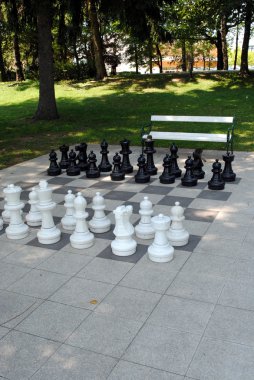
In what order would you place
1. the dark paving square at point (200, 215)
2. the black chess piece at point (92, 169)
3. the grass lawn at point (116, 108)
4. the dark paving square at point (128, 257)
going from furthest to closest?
the grass lawn at point (116, 108)
the black chess piece at point (92, 169)
the dark paving square at point (200, 215)
the dark paving square at point (128, 257)

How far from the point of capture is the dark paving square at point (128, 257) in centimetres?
407

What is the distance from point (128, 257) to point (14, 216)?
156 cm

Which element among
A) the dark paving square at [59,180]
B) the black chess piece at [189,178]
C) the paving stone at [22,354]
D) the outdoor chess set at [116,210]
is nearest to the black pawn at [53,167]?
the outdoor chess set at [116,210]

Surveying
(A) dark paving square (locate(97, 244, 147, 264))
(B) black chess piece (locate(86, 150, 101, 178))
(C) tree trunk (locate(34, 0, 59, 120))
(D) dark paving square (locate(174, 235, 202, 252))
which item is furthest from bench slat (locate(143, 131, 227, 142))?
(C) tree trunk (locate(34, 0, 59, 120))

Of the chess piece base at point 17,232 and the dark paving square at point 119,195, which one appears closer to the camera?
the chess piece base at point 17,232

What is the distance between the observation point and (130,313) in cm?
317

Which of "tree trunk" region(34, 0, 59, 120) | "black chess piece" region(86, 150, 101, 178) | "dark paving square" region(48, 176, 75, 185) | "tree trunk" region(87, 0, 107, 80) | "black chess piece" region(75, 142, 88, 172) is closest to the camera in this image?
"dark paving square" region(48, 176, 75, 185)

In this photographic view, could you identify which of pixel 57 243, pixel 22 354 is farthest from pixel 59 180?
pixel 22 354

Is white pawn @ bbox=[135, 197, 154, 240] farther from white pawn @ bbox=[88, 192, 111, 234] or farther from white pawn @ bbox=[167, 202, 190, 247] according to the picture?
white pawn @ bbox=[88, 192, 111, 234]

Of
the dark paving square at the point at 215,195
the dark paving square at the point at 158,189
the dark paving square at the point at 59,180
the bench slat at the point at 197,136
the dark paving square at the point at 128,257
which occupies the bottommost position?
the dark paving square at the point at 128,257

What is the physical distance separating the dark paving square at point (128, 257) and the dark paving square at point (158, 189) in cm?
181

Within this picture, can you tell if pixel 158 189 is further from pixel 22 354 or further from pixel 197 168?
pixel 22 354

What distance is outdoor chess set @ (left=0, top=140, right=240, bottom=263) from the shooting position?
13.6ft

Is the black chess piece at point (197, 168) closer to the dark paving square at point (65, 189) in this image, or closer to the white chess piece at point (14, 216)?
the dark paving square at point (65, 189)
